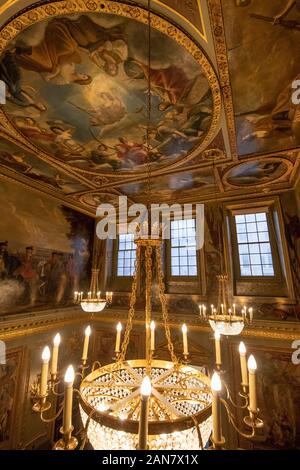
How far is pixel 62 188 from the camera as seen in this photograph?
7.51 metres

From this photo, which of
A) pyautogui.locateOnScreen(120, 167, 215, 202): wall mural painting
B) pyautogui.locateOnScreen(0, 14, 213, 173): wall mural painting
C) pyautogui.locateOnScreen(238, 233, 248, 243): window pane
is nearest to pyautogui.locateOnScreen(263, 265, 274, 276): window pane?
pyautogui.locateOnScreen(238, 233, 248, 243): window pane

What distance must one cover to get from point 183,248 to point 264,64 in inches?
256

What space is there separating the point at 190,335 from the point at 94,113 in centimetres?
722

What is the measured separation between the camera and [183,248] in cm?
877

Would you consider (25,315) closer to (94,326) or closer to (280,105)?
(94,326)

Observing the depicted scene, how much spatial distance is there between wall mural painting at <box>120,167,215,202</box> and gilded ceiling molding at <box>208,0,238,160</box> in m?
2.11

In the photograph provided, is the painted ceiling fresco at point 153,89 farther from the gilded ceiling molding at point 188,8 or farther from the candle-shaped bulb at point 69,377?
the candle-shaped bulb at point 69,377

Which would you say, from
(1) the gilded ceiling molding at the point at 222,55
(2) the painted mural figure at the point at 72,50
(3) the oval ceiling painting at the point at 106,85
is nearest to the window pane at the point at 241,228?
(3) the oval ceiling painting at the point at 106,85

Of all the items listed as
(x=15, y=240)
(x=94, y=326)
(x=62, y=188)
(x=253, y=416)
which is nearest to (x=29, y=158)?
(x=62, y=188)

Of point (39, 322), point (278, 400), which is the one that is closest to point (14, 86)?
point (39, 322)

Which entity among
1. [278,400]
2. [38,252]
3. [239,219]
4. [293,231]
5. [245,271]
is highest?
[239,219]

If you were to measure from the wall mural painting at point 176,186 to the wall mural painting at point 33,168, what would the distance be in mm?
1826

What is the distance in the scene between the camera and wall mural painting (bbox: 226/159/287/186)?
5.77 m

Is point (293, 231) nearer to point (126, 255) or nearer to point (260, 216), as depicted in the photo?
point (260, 216)
